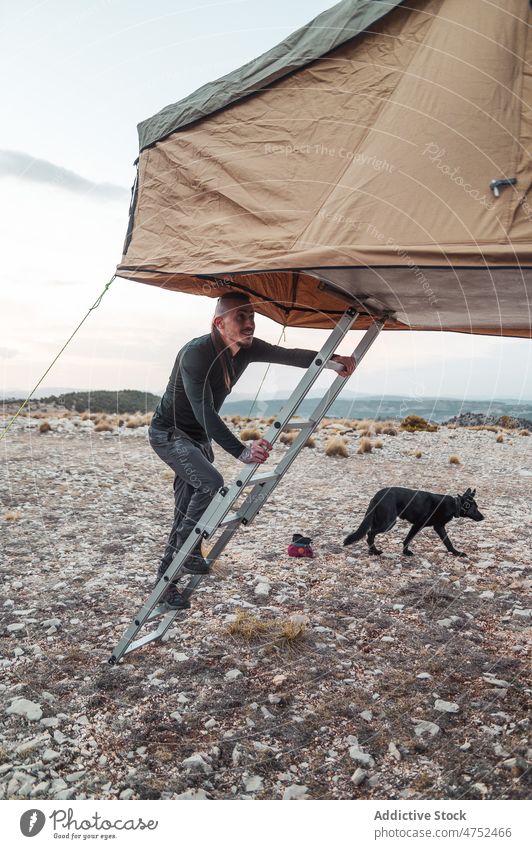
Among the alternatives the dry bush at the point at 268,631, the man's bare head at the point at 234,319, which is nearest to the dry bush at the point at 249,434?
the dry bush at the point at 268,631

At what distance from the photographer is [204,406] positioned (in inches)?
152

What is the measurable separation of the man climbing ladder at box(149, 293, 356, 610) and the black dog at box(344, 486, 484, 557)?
227 cm

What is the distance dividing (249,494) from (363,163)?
2.39 metres

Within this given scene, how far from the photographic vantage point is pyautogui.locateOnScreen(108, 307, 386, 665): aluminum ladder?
359 centimetres

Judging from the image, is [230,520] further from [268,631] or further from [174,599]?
[268,631]

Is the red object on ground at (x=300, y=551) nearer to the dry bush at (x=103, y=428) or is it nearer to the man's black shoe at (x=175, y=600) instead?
the man's black shoe at (x=175, y=600)

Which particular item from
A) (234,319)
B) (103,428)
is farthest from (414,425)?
(234,319)

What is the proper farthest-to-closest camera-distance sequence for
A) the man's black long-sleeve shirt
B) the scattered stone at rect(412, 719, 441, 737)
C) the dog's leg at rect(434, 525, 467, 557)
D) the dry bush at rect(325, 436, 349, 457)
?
the dry bush at rect(325, 436, 349, 457), the dog's leg at rect(434, 525, 467, 557), the man's black long-sleeve shirt, the scattered stone at rect(412, 719, 441, 737)

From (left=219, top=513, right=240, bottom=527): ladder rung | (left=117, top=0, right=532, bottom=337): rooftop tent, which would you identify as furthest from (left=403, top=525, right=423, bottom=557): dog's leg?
(left=117, top=0, right=532, bottom=337): rooftop tent

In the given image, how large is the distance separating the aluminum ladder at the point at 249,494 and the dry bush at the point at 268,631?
53 centimetres

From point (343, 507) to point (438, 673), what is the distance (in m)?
5.12

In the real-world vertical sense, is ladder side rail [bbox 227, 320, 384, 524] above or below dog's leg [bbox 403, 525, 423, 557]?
above

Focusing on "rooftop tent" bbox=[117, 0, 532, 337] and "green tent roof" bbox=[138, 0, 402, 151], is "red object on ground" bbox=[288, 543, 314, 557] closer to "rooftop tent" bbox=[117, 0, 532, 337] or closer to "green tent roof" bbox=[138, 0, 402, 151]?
"rooftop tent" bbox=[117, 0, 532, 337]
